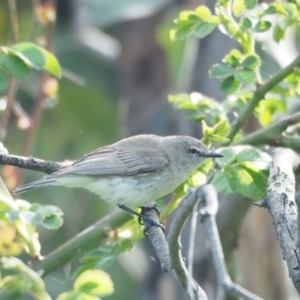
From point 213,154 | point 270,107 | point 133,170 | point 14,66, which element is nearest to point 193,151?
point 133,170

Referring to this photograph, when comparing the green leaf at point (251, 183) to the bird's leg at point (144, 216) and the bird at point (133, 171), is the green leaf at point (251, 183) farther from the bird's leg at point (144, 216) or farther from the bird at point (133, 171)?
the bird at point (133, 171)

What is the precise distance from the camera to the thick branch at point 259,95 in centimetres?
320

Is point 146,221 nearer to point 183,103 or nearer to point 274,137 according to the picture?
point 183,103

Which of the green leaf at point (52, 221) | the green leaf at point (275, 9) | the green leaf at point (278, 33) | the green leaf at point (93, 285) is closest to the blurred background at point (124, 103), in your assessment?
the green leaf at point (278, 33)

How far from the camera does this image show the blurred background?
221 inches

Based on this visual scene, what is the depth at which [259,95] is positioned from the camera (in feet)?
10.8

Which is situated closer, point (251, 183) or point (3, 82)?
point (251, 183)

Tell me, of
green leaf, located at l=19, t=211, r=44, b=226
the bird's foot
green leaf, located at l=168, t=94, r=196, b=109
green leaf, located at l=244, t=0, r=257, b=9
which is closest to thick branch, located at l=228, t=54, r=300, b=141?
green leaf, located at l=168, t=94, r=196, b=109

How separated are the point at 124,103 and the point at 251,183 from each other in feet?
17.1

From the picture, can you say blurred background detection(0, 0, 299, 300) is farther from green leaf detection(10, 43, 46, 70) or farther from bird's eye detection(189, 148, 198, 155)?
green leaf detection(10, 43, 46, 70)

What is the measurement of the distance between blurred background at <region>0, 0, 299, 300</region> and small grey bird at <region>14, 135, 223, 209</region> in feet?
3.43

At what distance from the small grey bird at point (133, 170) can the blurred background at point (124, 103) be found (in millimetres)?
1044

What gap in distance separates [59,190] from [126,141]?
2331 millimetres

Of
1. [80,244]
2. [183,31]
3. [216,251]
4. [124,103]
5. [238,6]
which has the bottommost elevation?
[124,103]
